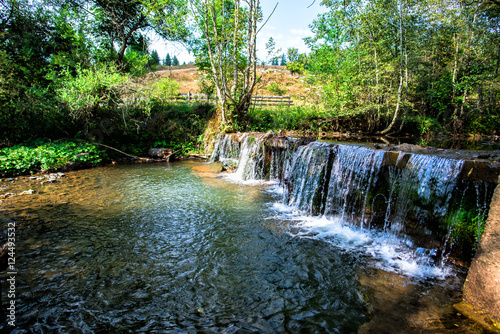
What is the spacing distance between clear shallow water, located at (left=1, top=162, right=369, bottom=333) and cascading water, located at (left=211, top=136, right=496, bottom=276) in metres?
0.84

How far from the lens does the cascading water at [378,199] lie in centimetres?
397

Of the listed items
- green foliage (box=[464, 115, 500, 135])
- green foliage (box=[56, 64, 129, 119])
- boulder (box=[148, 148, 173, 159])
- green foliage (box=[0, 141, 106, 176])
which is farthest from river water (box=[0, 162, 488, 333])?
green foliage (box=[464, 115, 500, 135])

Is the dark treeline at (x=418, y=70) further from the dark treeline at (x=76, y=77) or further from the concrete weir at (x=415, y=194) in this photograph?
the dark treeline at (x=76, y=77)

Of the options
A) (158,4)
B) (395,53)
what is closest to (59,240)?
(158,4)

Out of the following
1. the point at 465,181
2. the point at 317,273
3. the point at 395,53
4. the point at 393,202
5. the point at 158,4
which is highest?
the point at 158,4

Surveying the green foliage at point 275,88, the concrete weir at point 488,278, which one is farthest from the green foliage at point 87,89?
the green foliage at point 275,88

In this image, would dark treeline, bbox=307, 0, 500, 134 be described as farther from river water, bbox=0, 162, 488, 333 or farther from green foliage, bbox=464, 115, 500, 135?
river water, bbox=0, 162, 488, 333

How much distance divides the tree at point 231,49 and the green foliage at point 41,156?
698 cm

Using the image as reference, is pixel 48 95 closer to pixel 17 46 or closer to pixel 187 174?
pixel 17 46

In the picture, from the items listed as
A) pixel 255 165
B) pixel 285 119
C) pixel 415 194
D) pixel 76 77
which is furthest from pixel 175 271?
pixel 285 119

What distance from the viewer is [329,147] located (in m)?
6.08

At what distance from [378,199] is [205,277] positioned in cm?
383

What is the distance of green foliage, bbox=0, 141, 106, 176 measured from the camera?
8.73m

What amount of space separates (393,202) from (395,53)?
13656 millimetres
